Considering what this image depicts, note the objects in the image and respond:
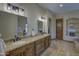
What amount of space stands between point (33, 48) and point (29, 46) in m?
0.15

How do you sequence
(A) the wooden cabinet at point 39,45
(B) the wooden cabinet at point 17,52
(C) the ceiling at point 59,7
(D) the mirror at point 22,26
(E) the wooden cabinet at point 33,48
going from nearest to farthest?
(B) the wooden cabinet at point 17,52
(E) the wooden cabinet at point 33,48
(C) the ceiling at point 59,7
(D) the mirror at point 22,26
(A) the wooden cabinet at point 39,45

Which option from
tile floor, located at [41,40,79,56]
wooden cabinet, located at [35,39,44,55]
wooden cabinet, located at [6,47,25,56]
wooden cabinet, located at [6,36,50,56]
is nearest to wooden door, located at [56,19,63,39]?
tile floor, located at [41,40,79,56]

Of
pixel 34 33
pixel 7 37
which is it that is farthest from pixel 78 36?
pixel 7 37

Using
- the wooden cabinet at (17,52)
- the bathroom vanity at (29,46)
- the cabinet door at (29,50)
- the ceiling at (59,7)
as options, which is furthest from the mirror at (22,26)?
the ceiling at (59,7)

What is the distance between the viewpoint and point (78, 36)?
227cm

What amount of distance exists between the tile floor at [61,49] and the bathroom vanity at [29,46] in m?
0.11

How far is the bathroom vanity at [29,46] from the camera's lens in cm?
195

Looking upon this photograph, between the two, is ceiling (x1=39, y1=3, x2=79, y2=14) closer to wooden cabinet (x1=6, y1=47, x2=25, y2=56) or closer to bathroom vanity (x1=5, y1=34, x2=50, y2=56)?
bathroom vanity (x1=5, y1=34, x2=50, y2=56)

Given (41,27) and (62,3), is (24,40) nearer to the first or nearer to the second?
(41,27)

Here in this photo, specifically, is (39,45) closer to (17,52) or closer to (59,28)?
(59,28)

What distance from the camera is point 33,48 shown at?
248 centimetres

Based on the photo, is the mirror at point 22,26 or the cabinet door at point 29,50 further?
the mirror at point 22,26

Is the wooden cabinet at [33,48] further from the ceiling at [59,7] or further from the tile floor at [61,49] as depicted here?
the ceiling at [59,7]

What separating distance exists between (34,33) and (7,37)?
2.06 ft
